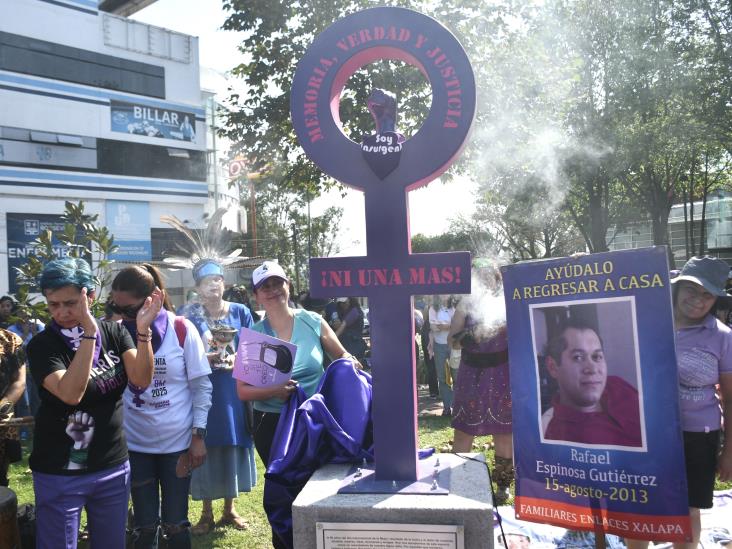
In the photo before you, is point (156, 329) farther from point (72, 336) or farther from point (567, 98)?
point (567, 98)

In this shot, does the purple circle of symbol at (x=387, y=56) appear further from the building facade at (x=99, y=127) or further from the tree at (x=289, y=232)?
the tree at (x=289, y=232)

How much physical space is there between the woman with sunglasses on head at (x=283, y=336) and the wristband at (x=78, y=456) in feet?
3.32

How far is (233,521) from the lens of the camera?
14.8 feet

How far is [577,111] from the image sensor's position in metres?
16.0

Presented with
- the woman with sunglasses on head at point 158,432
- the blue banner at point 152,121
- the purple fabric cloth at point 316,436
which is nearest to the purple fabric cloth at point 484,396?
the purple fabric cloth at point 316,436

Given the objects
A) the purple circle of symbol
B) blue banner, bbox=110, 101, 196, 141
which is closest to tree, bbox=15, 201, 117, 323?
the purple circle of symbol

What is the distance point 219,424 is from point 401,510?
2.21 metres

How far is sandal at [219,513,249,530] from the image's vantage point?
4.44m

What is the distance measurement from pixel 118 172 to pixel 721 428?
2864cm

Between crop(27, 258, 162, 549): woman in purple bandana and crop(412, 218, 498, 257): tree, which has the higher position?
crop(412, 218, 498, 257): tree

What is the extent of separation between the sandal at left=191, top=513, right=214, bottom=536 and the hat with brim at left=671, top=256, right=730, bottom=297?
3.45 meters

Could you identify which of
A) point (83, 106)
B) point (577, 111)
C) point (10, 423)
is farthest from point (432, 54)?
point (83, 106)

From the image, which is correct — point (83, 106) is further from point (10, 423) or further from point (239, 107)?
point (10, 423)

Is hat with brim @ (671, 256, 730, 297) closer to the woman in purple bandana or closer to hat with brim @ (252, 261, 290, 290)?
hat with brim @ (252, 261, 290, 290)
